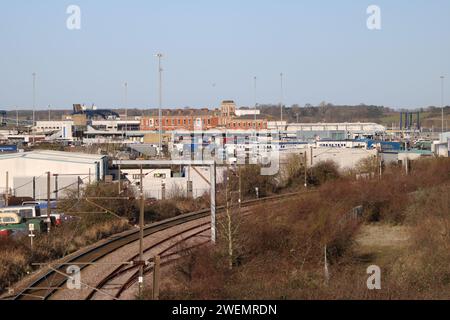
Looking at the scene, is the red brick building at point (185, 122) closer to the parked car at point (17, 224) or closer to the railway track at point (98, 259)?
the railway track at point (98, 259)

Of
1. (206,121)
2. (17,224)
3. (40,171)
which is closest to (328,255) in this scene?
(17,224)

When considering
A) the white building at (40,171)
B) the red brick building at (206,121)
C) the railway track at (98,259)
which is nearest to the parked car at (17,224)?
the railway track at (98,259)

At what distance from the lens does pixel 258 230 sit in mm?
11750

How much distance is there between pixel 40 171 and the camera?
2262cm

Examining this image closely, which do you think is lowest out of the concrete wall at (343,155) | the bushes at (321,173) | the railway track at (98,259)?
the railway track at (98,259)

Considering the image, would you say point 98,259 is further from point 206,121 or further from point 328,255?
point 206,121

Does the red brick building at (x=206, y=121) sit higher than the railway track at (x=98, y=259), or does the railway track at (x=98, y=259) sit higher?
the red brick building at (x=206, y=121)

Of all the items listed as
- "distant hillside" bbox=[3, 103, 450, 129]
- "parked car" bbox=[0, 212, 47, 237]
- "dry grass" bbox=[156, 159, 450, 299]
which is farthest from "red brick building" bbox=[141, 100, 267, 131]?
"parked car" bbox=[0, 212, 47, 237]

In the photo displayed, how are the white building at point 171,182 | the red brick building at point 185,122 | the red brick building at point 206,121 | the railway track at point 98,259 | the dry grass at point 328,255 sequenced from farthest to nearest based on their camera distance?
1. the red brick building at point 185,122
2. the red brick building at point 206,121
3. the white building at point 171,182
4. the railway track at point 98,259
5. the dry grass at point 328,255

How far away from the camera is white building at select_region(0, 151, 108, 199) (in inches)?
861

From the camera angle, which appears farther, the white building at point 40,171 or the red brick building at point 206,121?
the red brick building at point 206,121

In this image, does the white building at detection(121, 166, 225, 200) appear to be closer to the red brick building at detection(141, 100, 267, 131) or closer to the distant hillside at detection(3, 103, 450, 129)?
the red brick building at detection(141, 100, 267, 131)

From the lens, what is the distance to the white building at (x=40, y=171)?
2186cm

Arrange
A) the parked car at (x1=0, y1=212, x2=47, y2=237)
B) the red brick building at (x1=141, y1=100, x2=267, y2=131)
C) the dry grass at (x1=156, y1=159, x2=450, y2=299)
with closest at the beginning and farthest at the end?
the dry grass at (x1=156, y1=159, x2=450, y2=299) → the parked car at (x1=0, y1=212, x2=47, y2=237) → the red brick building at (x1=141, y1=100, x2=267, y2=131)
